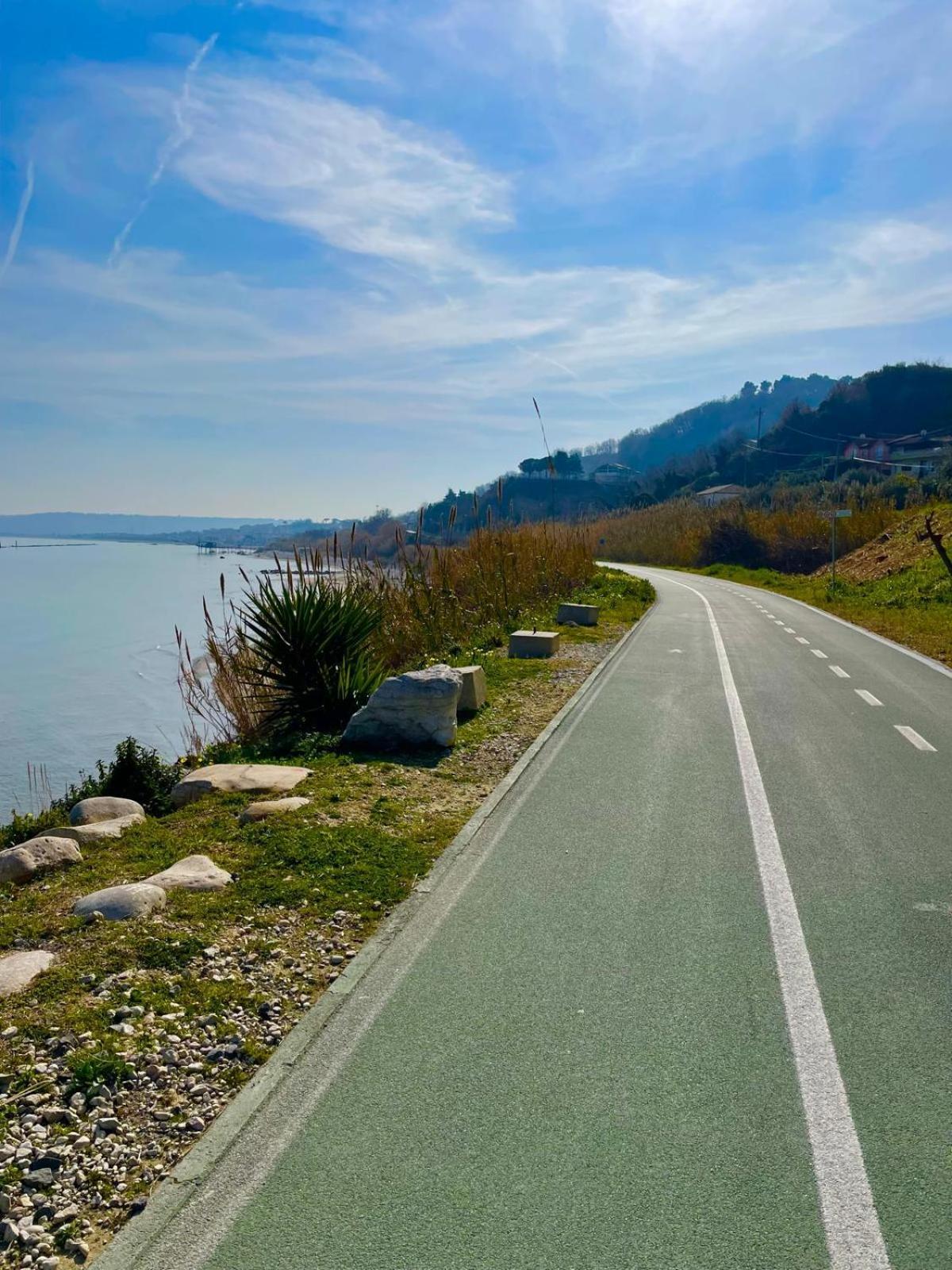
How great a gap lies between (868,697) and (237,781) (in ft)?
27.7

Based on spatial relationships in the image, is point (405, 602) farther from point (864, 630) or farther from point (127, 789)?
point (864, 630)

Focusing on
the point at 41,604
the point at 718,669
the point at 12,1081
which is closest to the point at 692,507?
the point at 41,604

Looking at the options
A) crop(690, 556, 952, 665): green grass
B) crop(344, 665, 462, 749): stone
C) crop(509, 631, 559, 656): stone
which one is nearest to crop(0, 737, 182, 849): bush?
crop(344, 665, 462, 749): stone

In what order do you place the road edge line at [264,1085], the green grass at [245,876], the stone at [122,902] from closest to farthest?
the road edge line at [264,1085] → the green grass at [245,876] → the stone at [122,902]

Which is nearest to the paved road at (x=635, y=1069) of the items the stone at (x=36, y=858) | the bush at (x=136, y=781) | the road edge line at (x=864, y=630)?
the stone at (x=36, y=858)

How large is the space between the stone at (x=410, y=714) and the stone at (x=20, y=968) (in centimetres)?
487

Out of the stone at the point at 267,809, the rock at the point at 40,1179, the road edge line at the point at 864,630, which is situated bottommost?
the road edge line at the point at 864,630

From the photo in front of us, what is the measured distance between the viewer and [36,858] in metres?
6.46

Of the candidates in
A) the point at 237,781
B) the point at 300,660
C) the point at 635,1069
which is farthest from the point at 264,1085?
the point at 300,660

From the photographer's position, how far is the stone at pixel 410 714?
9273 mm

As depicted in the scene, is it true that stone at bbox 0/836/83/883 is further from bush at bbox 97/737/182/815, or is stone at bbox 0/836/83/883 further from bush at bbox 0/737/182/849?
bush at bbox 97/737/182/815

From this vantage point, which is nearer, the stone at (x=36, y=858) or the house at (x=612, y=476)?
the stone at (x=36, y=858)

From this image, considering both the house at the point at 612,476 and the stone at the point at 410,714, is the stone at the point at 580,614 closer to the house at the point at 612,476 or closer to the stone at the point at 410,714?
the stone at the point at 410,714

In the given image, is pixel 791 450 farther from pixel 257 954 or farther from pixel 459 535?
pixel 257 954
